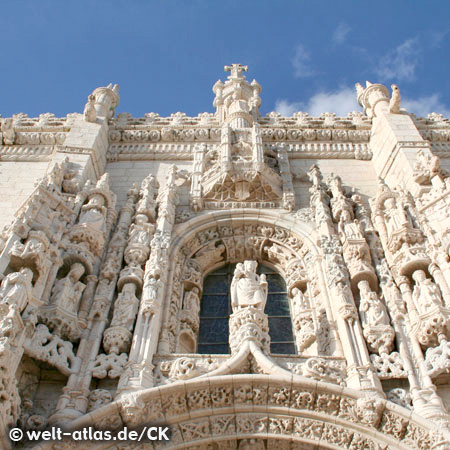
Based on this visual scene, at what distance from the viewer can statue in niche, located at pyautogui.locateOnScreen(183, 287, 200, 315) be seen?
385 inches

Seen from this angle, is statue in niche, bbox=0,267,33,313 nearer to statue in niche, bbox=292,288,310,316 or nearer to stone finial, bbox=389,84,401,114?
statue in niche, bbox=292,288,310,316

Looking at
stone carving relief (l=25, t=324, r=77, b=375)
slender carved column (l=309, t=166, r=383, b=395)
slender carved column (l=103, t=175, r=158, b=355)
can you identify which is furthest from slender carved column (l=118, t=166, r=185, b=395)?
slender carved column (l=309, t=166, r=383, b=395)

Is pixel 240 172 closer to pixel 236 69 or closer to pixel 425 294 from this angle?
pixel 425 294

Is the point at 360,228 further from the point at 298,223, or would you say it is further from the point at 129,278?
the point at 129,278

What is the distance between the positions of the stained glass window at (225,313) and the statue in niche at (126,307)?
1.39 meters

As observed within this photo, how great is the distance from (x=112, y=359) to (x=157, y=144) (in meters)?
6.98

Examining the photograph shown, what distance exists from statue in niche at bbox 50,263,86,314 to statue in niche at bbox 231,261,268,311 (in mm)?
2299

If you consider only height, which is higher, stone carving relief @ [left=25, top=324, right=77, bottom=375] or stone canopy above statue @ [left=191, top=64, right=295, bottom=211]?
stone canopy above statue @ [left=191, top=64, right=295, bottom=211]

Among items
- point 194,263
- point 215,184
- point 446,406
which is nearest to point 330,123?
point 215,184

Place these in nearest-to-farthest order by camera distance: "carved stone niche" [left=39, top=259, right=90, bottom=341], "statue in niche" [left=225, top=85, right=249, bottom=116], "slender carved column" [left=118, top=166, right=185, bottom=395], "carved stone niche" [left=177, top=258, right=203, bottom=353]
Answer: "slender carved column" [left=118, top=166, right=185, bottom=395], "carved stone niche" [left=39, top=259, right=90, bottom=341], "carved stone niche" [left=177, top=258, right=203, bottom=353], "statue in niche" [left=225, top=85, right=249, bottom=116]

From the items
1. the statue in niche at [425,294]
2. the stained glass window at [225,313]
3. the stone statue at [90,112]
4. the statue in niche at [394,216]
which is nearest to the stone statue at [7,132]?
the stone statue at [90,112]

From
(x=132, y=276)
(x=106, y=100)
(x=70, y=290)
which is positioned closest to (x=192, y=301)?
(x=132, y=276)

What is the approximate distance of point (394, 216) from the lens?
1017 cm

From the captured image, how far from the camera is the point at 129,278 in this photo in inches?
364
